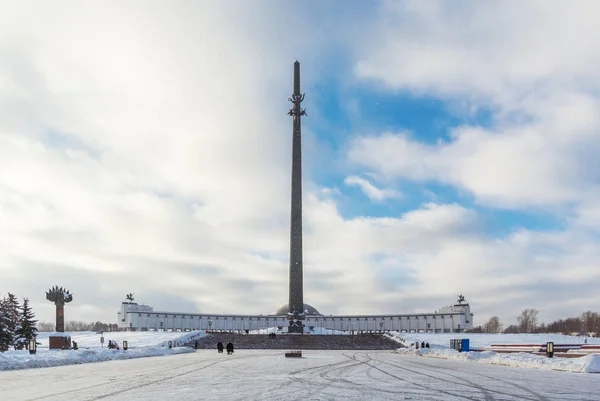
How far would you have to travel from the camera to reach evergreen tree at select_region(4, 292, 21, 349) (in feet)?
181

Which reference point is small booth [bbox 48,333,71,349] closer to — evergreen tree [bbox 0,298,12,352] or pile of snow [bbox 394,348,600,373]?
evergreen tree [bbox 0,298,12,352]

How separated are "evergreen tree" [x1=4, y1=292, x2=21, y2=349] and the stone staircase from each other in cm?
1915

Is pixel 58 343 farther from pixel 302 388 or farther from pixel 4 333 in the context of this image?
pixel 302 388

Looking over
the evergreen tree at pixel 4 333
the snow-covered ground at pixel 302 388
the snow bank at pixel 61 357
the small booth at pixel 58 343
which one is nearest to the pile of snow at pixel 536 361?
the snow-covered ground at pixel 302 388

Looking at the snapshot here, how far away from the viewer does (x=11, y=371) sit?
2350 centimetres

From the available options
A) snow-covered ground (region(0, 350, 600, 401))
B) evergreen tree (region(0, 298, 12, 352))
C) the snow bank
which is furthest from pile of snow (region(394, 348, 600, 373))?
evergreen tree (region(0, 298, 12, 352))

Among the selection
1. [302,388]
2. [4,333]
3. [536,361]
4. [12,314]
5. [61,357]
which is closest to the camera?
[302,388]

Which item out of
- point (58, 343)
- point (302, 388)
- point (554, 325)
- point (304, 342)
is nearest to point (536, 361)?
point (302, 388)

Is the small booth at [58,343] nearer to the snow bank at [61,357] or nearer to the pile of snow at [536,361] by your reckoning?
the snow bank at [61,357]

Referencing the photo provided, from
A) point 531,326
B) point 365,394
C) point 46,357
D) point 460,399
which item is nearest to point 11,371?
point 46,357

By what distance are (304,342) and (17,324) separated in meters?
34.3

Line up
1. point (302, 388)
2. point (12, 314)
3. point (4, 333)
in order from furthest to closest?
point (12, 314) → point (4, 333) → point (302, 388)

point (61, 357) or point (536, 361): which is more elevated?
point (536, 361)

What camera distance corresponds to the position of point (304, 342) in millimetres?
66875
